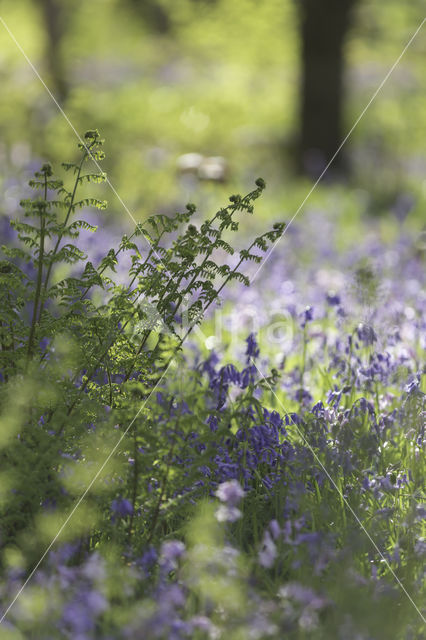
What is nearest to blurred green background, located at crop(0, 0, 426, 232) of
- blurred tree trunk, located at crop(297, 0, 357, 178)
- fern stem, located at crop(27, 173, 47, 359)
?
blurred tree trunk, located at crop(297, 0, 357, 178)

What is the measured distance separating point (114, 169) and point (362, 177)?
4822mm

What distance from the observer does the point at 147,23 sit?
3250 centimetres

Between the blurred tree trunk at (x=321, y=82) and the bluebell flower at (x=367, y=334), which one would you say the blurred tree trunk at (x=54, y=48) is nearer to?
the blurred tree trunk at (x=321, y=82)

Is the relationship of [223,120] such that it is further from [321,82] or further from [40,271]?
[40,271]

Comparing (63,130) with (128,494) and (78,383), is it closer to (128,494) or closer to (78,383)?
(78,383)

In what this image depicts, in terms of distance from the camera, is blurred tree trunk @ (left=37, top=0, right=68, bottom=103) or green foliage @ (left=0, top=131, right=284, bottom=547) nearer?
green foliage @ (left=0, top=131, right=284, bottom=547)

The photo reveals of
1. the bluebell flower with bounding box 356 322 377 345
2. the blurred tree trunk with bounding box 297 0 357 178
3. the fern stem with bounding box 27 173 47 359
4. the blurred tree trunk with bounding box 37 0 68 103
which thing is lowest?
the bluebell flower with bounding box 356 322 377 345

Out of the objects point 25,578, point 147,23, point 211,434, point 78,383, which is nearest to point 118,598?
point 25,578

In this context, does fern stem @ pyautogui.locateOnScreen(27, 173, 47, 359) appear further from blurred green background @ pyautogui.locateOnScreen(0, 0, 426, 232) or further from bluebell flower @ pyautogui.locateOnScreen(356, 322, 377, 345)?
blurred green background @ pyautogui.locateOnScreen(0, 0, 426, 232)

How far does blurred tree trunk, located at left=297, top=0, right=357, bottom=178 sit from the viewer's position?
13.1 metres

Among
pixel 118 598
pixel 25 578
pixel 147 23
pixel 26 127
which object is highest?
pixel 147 23

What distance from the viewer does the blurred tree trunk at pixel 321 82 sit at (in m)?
13.1

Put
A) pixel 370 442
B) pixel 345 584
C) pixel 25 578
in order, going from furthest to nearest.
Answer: pixel 370 442, pixel 25 578, pixel 345 584

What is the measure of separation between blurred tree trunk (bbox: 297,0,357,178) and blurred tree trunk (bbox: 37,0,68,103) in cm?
427
